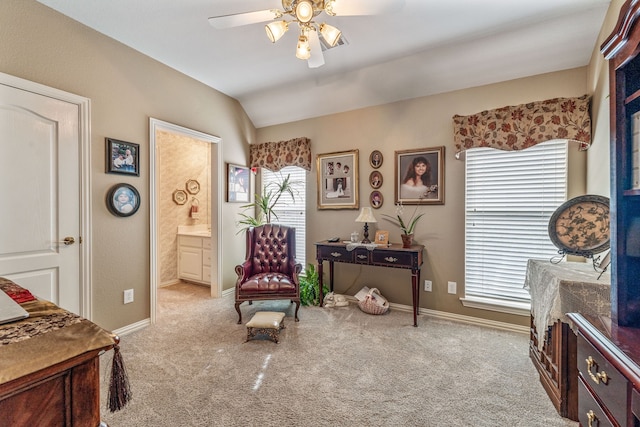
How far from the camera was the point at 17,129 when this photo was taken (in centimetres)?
214

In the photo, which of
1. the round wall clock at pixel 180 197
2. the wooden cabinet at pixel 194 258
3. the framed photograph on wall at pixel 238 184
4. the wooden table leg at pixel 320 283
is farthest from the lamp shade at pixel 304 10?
the round wall clock at pixel 180 197

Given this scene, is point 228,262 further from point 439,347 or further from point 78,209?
point 439,347

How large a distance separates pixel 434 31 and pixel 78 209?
11.5 ft

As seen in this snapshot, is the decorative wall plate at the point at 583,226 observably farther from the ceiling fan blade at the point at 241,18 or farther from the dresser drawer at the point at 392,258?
the ceiling fan blade at the point at 241,18

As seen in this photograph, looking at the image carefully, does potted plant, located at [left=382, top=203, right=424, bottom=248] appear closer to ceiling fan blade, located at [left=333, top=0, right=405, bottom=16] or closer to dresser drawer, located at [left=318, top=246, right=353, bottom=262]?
dresser drawer, located at [left=318, top=246, right=353, bottom=262]

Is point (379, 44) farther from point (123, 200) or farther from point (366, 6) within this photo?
point (123, 200)

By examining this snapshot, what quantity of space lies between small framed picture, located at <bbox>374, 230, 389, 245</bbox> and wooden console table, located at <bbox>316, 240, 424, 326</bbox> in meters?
0.10

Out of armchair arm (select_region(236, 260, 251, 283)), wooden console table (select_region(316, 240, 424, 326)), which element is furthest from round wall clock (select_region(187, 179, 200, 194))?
wooden console table (select_region(316, 240, 424, 326))

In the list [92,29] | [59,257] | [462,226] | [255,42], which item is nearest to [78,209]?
[59,257]

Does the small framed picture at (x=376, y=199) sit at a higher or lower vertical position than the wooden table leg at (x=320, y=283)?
higher

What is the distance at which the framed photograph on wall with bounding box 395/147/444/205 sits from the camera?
10.5 feet

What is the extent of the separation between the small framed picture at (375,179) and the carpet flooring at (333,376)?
5.21 ft

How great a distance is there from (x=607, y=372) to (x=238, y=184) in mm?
4055

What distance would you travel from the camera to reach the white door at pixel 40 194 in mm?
2111
